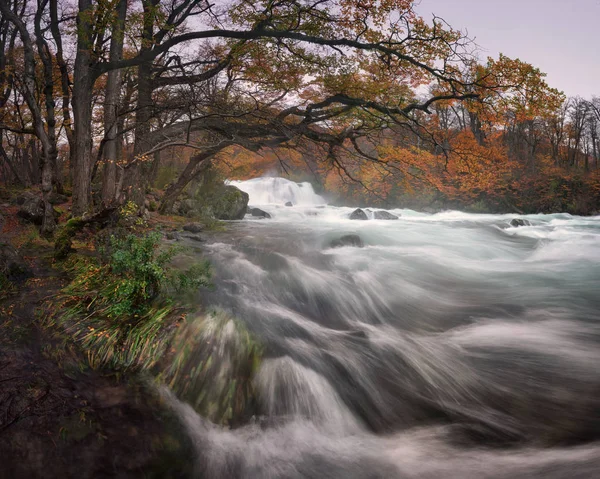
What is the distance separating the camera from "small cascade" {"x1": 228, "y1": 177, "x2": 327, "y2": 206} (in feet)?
105

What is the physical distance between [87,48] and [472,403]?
9.94 m

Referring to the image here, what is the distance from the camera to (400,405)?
11.3ft

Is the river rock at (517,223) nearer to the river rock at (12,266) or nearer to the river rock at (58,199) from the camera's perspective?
the river rock at (12,266)

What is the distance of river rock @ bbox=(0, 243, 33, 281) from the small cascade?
26.1 meters

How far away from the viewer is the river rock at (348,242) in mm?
10625

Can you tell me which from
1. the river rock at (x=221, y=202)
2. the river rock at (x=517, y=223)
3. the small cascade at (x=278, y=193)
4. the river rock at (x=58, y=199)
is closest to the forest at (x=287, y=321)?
the river rock at (x=58, y=199)

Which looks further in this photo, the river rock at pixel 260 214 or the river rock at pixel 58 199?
the river rock at pixel 260 214

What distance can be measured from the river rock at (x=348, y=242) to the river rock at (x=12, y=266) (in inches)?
306

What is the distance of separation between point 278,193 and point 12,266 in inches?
1120

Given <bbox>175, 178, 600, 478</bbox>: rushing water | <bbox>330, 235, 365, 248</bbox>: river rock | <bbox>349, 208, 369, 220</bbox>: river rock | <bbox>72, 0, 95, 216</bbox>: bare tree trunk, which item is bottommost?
<bbox>175, 178, 600, 478</bbox>: rushing water

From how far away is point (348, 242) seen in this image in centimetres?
1085

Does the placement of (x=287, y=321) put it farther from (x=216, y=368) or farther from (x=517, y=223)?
(x=517, y=223)

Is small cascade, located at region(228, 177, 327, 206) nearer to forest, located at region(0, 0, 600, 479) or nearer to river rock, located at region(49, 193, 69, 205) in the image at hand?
river rock, located at region(49, 193, 69, 205)

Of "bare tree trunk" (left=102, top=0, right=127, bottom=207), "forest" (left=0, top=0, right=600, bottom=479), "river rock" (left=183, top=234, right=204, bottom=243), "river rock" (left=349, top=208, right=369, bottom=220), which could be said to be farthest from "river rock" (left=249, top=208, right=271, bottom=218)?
"bare tree trunk" (left=102, top=0, right=127, bottom=207)
